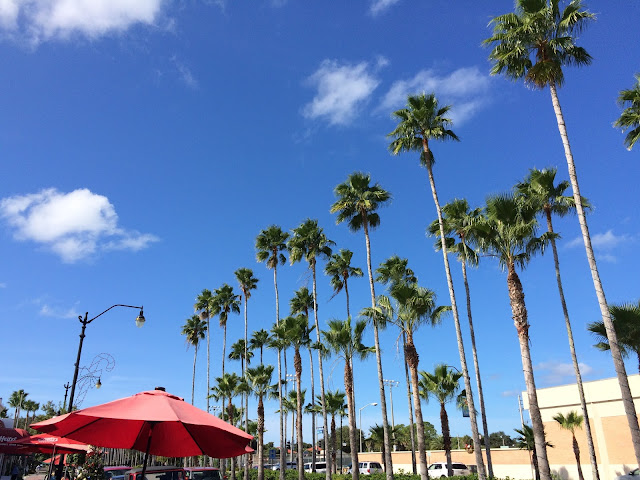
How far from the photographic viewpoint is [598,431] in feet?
123

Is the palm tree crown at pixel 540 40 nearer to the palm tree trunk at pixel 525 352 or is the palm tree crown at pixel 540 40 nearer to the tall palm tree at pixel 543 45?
the tall palm tree at pixel 543 45

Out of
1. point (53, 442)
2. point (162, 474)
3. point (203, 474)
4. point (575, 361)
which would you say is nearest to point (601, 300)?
point (575, 361)

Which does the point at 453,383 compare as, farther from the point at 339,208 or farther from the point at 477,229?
the point at 477,229

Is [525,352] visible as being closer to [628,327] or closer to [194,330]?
[628,327]

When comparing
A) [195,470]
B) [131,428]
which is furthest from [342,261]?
[131,428]

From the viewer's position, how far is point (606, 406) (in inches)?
1478

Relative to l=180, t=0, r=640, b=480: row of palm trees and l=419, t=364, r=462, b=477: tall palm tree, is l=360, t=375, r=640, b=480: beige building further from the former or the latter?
l=180, t=0, r=640, b=480: row of palm trees

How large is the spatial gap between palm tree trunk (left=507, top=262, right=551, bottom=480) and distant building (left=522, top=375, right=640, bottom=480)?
85.4 feet

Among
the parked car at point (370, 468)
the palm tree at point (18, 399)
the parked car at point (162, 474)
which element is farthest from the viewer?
the palm tree at point (18, 399)

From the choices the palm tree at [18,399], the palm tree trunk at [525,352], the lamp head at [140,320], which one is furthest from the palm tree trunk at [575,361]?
the palm tree at [18,399]

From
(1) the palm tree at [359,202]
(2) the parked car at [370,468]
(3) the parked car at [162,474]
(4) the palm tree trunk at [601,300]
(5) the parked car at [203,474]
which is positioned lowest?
(2) the parked car at [370,468]

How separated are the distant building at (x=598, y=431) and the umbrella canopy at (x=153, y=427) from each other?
129 feet

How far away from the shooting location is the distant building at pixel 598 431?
117ft

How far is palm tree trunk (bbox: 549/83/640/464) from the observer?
45.5 ft
